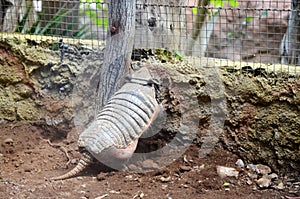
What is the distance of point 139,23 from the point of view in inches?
145

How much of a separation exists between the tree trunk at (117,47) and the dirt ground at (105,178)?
0.60 metres

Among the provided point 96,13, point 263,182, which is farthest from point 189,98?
point 96,13

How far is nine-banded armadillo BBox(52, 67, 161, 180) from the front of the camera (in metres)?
3.03

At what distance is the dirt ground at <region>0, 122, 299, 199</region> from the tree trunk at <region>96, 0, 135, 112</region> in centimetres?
60

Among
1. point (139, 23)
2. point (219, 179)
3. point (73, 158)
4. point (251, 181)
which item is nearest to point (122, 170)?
point (73, 158)

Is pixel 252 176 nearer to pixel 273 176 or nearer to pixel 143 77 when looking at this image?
pixel 273 176

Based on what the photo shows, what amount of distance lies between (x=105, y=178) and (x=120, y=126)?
38 centimetres

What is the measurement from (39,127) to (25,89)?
363mm

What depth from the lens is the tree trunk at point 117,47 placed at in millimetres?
3336

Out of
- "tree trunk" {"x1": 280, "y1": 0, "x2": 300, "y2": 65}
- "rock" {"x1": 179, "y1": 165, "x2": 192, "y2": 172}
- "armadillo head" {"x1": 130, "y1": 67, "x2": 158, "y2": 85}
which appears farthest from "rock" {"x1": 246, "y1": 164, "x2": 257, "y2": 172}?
"tree trunk" {"x1": 280, "y1": 0, "x2": 300, "y2": 65}

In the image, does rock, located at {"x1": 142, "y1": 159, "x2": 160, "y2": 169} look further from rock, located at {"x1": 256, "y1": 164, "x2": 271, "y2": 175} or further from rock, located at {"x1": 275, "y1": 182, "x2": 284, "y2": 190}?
rock, located at {"x1": 275, "y1": 182, "x2": 284, "y2": 190}

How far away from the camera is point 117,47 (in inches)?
133

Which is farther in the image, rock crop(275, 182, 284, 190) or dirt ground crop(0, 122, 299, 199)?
rock crop(275, 182, 284, 190)

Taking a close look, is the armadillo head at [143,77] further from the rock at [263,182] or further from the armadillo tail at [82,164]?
the rock at [263,182]
